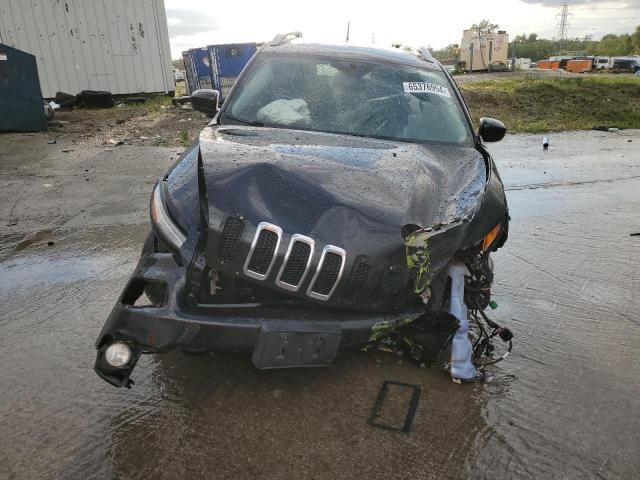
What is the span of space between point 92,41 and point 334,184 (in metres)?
14.3

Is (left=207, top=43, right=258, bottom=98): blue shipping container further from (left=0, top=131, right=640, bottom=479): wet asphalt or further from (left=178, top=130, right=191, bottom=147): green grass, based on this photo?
(left=0, top=131, right=640, bottom=479): wet asphalt

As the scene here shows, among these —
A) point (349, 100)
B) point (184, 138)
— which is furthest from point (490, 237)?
point (184, 138)

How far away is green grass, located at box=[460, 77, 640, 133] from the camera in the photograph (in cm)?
1325

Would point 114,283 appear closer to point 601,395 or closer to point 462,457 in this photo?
point 462,457

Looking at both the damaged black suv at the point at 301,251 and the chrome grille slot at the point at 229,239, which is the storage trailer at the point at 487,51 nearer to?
the damaged black suv at the point at 301,251

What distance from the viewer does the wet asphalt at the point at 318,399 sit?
212 cm

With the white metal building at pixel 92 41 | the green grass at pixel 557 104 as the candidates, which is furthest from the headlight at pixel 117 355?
the white metal building at pixel 92 41

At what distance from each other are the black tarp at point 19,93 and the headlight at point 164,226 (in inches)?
365

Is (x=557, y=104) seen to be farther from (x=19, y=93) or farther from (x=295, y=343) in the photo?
(x=295, y=343)

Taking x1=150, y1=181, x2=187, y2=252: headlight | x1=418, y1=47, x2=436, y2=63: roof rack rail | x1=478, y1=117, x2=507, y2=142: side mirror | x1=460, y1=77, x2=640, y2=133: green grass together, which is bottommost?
x1=460, y1=77, x2=640, y2=133: green grass

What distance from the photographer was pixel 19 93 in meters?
10.0

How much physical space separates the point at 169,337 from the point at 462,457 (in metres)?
1.31

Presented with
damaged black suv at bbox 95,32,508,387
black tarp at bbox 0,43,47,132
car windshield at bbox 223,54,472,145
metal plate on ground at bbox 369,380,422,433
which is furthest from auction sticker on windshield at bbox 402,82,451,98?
black tarp at bbox 0,43,47,132

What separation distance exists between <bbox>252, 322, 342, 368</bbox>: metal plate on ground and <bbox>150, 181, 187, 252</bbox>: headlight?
0.54 metres
